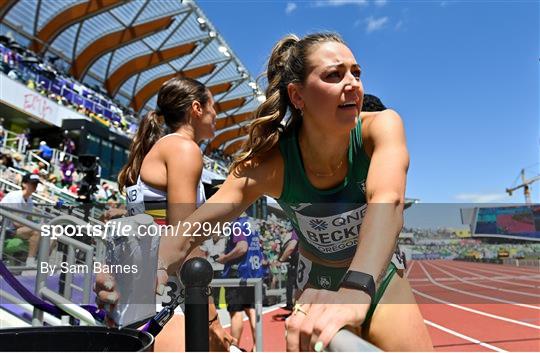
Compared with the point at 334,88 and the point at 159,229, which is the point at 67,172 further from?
the point at 334,88

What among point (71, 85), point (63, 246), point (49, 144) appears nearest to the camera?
point (63, 246)

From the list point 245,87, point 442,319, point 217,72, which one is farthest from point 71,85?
point 442,319

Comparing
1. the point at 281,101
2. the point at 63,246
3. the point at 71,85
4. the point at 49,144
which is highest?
the point at 71,85

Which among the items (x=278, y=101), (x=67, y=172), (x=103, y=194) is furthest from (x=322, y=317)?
(x=67, y=172)

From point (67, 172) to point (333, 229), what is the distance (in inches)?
598

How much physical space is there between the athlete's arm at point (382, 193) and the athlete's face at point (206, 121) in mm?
966

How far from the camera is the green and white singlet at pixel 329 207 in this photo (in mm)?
1323

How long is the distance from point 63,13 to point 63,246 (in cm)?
2511

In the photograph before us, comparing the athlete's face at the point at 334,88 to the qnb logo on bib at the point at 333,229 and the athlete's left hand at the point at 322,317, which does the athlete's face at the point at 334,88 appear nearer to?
the qnb logo on bib at the point at 333,229

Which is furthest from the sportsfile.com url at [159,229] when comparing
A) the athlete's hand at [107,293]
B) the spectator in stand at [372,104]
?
the spectator in stand at [372,104]

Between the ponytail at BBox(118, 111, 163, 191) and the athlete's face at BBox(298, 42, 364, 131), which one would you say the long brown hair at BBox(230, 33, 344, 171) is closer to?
the athlete's face at BBox(298, 42, 364, 131)

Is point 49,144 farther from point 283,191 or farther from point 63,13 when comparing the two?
point 283,191

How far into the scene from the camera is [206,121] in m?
2.04

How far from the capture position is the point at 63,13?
907 inches
